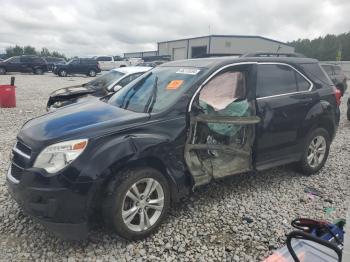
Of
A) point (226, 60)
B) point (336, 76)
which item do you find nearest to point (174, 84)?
point (226, 60)

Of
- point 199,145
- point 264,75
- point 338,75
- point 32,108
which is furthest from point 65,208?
point 338,75

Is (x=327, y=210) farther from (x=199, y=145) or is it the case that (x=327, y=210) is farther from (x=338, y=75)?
(x=338, y=75)

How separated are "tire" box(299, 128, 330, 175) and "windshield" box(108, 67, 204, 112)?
2.18 m

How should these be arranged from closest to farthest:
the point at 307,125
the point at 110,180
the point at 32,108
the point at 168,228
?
1. the point at 110,180
2. the point at 168,228
3. the point at 307,125
4. the point at 32,108

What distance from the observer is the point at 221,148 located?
146 inches

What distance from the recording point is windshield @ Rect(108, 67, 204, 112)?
11.4ft

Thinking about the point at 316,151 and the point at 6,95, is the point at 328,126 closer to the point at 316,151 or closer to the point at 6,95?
the point at 316,151

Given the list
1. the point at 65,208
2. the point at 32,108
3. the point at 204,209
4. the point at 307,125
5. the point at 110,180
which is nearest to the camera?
the point at 65,208

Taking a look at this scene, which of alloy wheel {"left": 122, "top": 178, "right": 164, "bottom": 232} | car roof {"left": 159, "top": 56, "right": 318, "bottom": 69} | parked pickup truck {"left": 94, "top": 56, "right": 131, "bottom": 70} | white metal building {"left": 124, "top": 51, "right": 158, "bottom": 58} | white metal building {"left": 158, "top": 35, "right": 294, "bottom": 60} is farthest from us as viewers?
white metal building {"left": 124, "top": 51, "right": 158, "bottom": 58}

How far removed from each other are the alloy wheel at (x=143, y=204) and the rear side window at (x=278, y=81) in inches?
74.5

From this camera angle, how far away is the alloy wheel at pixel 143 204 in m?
2.97

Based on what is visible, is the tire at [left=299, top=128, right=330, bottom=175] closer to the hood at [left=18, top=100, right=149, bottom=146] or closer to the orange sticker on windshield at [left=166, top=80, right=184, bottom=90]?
the orange sticker on windshield at [left=166, top=80, right=184, bottom=90]

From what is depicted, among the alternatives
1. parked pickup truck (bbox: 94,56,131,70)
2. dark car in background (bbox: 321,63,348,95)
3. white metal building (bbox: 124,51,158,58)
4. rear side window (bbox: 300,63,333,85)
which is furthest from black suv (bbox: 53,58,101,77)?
white metal building (bbox: 124,51,158,58)

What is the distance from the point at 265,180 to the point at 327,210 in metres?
1.01
